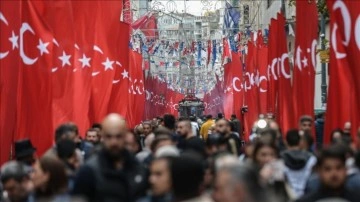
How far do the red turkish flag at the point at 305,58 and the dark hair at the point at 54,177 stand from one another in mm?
Answer: 10515

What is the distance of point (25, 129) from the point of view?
586 inches

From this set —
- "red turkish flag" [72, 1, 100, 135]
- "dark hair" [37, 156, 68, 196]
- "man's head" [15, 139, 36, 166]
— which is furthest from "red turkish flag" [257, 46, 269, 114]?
"dark hair" [37, 156, 68, 196]

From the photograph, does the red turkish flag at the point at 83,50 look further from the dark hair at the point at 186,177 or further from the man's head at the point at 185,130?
the dark hair at the point at 186,177

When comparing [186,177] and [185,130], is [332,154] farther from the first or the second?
[185,130]

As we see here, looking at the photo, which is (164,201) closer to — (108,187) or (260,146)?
(108,187)

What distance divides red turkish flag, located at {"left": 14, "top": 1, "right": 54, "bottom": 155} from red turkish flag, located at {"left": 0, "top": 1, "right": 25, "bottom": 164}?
2.05ft

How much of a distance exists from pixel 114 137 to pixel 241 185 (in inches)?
113

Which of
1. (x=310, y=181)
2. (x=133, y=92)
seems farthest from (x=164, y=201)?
(x=133, y=92)

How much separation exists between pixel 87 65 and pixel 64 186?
42.9 ft

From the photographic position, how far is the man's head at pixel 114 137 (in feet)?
26.5

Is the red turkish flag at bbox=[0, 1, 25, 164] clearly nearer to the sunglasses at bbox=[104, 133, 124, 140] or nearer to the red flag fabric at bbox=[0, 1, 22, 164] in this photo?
the red flag fabric at bbox=[0, 1, 22, 164]

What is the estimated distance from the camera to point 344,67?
48.7 ft

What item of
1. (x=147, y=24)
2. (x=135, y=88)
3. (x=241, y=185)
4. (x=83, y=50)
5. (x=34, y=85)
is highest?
(x=147, y=24)

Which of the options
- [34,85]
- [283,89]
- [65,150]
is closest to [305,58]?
[283,89]
